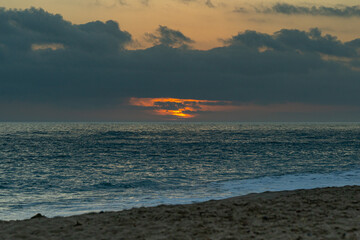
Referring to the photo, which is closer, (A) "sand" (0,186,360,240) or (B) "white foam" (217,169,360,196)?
(A) "sand" (0,186,360,240)

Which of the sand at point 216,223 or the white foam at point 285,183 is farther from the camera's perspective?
the white foam at point 285,183

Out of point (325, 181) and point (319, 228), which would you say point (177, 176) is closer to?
point (325, 181)

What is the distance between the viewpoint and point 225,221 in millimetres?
11586

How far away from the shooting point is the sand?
9.88 m

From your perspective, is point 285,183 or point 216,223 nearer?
point 216,223

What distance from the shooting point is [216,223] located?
37.2ft

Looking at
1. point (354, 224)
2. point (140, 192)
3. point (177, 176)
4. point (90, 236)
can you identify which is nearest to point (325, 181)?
point (177, 176)

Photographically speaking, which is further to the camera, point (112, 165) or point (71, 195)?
point (112, 165)

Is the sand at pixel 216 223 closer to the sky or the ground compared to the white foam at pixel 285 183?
closer to the sky

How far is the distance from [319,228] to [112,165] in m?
31.5

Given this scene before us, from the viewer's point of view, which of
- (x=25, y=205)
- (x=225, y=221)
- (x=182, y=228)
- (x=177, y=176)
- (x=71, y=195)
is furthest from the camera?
(x=177, y=176)

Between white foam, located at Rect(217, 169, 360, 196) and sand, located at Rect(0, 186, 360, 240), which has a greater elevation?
sand, located at Rect(0, 186, 360, 240)

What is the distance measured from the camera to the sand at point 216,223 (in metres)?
9.88

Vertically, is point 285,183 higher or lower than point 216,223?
lower
